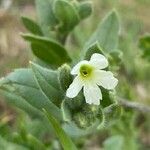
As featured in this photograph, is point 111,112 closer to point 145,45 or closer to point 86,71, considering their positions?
point 86,71

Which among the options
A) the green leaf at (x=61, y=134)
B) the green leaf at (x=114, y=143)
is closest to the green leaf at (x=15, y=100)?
the green leaf at (x=61, y=134)

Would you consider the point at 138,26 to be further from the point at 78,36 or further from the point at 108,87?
the point at 108,87

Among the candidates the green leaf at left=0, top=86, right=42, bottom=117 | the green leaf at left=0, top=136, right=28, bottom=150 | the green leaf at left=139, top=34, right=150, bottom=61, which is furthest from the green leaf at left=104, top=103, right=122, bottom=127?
the green leaf at left=139, top=34, right=150, bottom=61

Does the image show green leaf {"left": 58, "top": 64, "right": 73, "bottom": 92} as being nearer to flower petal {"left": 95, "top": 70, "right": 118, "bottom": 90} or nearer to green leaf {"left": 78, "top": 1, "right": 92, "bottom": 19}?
flower petal {"left": 95, "top": 70, "right": 118, "bottom": 90}

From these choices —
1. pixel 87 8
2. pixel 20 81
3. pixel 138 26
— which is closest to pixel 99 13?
pixel 138 26

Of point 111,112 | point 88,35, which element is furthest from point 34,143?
point 88,35

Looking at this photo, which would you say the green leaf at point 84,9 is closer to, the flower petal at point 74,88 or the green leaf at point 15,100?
the green leaf at point 15,100
